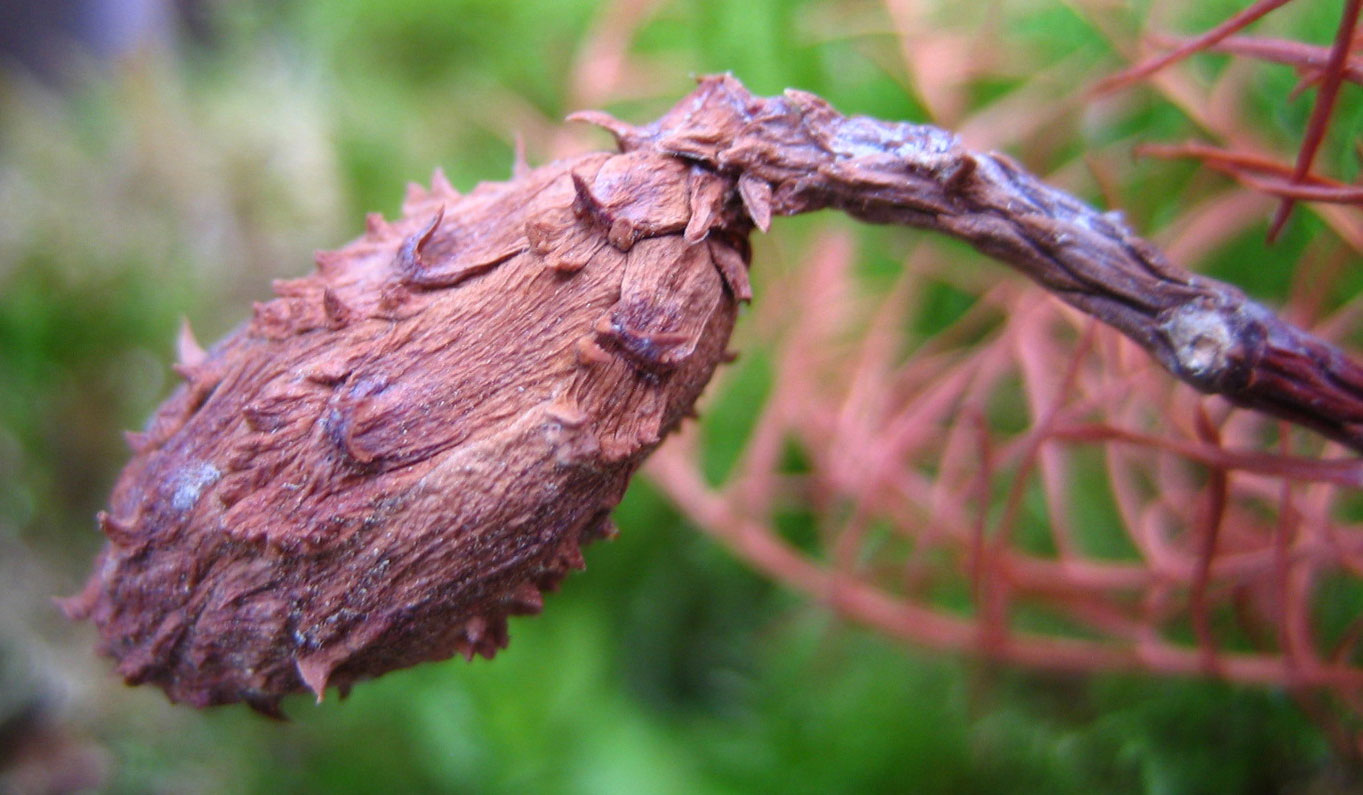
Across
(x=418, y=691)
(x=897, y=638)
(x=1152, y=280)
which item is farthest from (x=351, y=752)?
(x=1152, y=280)

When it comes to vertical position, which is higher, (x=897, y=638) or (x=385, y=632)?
(x=897, y=638)

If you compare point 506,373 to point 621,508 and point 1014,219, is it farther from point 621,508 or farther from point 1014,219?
point 621,508

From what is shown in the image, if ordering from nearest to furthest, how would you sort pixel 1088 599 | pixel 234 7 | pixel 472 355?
pixel 472 355 < pixel 1088 599 < pixel 234 7

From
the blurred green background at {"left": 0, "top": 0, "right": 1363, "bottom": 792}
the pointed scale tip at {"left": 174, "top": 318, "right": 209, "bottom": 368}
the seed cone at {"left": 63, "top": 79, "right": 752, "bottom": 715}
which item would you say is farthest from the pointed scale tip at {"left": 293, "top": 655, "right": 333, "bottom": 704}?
the blurred green background at {"left": 0, "top": 0, "right": 1363, "bottom": 792}

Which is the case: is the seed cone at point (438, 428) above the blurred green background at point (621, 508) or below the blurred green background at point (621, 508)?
Result: below

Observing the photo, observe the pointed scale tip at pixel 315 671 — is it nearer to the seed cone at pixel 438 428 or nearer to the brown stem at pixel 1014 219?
the seed cone at pixel 438 428

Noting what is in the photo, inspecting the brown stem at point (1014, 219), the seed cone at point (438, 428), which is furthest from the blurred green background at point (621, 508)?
the seed cone at point (438, 428)

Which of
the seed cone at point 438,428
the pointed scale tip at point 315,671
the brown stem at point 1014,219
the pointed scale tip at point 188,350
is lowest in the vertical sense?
the pointed scale tip at point 315,671

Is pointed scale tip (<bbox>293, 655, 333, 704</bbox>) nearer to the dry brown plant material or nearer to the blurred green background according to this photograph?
the dry brown plant material

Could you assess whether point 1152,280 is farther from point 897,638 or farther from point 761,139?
point 897,638
